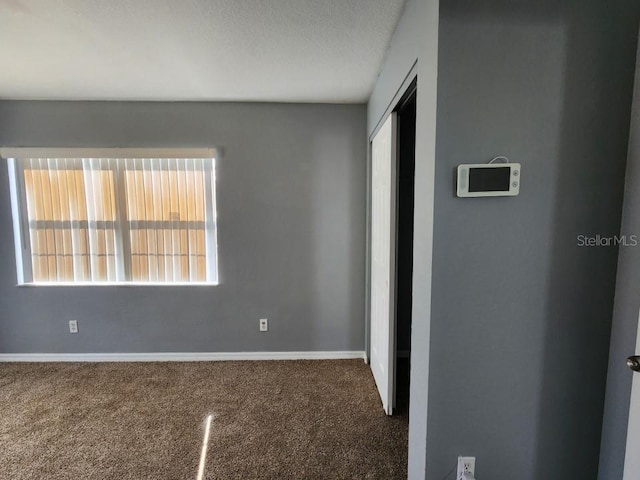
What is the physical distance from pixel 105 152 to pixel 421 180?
2727 mm

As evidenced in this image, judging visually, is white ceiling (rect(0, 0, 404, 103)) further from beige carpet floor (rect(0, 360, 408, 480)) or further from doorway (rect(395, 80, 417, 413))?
beige carpet floor (rect(0, 360, 408, 480))

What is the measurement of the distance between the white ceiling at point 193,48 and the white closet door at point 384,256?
1.70 ft

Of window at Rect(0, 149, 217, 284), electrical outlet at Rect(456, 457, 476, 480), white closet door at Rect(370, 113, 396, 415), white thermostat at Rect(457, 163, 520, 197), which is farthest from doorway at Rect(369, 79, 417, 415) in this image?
window at Rect(0, 149, 217, 284)

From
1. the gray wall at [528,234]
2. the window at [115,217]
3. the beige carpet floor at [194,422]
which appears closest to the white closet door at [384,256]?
the beige carpet floor at [194,422]

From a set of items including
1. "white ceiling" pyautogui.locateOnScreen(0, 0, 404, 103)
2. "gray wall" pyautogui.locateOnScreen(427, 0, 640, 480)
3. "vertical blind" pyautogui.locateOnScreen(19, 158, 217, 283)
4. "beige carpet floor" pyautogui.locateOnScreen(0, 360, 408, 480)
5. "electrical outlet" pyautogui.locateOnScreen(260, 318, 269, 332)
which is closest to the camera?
"gray wall" pyautogui.locateOnScreen(427, 0, 640, 480)

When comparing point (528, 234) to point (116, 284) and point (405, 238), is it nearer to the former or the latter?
point (405, 238)

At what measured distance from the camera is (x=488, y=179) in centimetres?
106

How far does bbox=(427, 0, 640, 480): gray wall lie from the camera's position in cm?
105

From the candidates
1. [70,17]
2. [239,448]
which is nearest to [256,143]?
[70,17]

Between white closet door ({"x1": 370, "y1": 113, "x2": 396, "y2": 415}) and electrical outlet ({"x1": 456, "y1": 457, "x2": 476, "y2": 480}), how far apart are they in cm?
78

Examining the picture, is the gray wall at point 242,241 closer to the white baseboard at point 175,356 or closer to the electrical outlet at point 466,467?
the white baseboard at point 175,356

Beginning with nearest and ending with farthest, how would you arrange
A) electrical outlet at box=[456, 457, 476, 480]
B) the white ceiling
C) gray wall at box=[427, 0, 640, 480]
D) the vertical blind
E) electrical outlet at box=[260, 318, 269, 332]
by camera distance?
1. gray wall at box=[427, 0, 640, 480]
2. electrical outlet at box=[456, 457, 476, 480]
3. the white ceiling
4. the vertical blind
5. electrical outlet at box=[260, 318, 269, 332]

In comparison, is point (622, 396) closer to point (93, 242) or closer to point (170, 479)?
point (170, 479)

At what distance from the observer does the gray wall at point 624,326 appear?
106 centimetres
